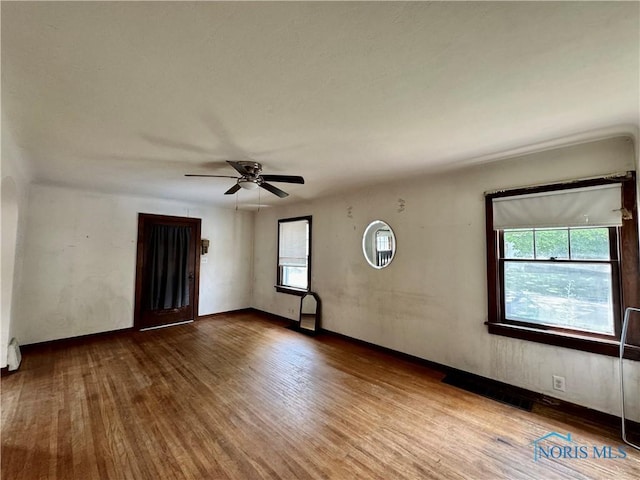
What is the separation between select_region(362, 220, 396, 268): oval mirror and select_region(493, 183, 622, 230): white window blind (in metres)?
1.36

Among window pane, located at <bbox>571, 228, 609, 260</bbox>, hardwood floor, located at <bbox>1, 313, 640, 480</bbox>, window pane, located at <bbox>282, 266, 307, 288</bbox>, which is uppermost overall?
window pane, located at <bbox>571, 228, 609, 260</bbox>

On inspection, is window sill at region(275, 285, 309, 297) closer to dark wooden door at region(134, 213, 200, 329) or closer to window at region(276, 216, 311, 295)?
window at region(276, 216, 311, 295)

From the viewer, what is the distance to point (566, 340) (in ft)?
8.14

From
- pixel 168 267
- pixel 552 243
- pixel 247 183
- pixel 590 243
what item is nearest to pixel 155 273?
pixel 168 267

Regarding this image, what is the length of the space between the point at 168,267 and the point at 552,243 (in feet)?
19.3

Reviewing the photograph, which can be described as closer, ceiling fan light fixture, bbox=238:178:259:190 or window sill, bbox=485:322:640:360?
window sill, bbox=485:322:640:360

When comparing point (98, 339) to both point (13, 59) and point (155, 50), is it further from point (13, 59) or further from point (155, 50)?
point (155, 50)

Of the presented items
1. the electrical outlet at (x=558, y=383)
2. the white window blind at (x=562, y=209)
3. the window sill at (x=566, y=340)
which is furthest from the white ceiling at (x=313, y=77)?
the electrical outlet at (x=558, y=383)

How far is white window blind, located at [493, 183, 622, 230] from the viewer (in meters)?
2.32

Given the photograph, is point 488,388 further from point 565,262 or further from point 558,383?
point 565,262

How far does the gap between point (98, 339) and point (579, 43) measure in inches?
250

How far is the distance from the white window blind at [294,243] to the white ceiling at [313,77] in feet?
8.81

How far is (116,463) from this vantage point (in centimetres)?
183

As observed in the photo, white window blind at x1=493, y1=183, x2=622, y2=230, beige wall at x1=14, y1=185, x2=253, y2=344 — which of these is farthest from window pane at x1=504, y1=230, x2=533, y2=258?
beige wall at x1=14, y1=185, x2=253, y2=344
